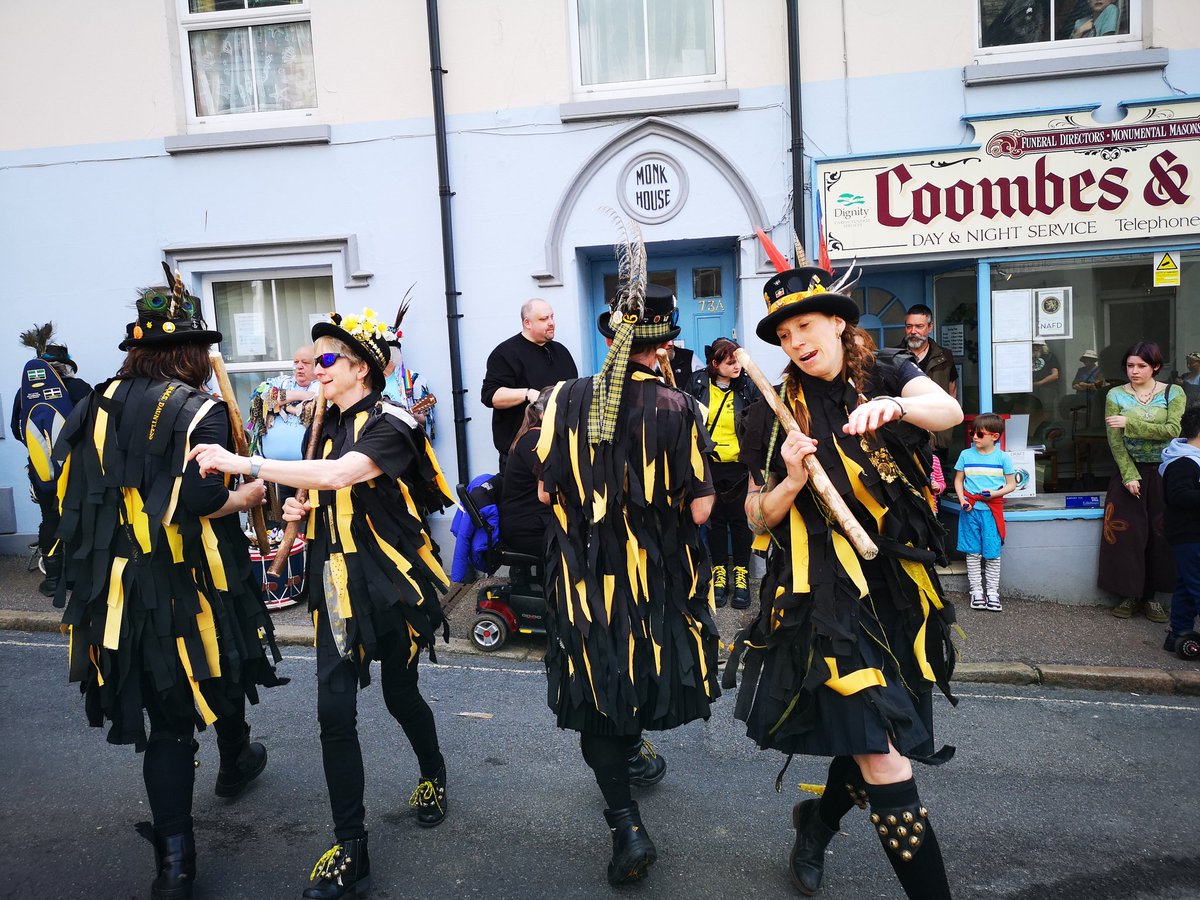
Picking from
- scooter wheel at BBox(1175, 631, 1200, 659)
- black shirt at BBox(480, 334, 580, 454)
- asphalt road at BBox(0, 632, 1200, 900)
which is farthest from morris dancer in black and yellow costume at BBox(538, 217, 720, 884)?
scooter wheel at BBox(1175, 631, 1200, 659)

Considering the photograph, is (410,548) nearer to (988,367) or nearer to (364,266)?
(364,266)

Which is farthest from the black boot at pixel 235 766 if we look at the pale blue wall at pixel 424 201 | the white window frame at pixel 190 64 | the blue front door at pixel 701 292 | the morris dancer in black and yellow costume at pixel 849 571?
the white window frame at pixel 190 64

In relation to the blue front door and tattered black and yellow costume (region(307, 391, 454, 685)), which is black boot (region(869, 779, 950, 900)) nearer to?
tattered black and yellow costume (region(307, 391, 454, 685))

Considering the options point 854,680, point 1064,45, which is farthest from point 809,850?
point 1064,45

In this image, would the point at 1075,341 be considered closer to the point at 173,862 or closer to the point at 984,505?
the point at 984,505

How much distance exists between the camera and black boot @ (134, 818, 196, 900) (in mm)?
3012

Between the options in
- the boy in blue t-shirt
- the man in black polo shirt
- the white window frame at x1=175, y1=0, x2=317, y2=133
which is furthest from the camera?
the white window frame at x1=175, y1=0, x2=317, y2=133

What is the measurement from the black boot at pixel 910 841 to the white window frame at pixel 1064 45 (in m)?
5.75

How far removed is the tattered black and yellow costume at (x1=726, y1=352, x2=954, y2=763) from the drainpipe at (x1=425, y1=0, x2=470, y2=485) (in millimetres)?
4465

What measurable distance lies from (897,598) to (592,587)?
3.25 feet

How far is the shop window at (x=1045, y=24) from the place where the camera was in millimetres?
6535

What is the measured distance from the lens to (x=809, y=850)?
3.07m

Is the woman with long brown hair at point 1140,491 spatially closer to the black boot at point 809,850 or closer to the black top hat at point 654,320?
the black boot at point 809,850

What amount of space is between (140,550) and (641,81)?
211 inches
